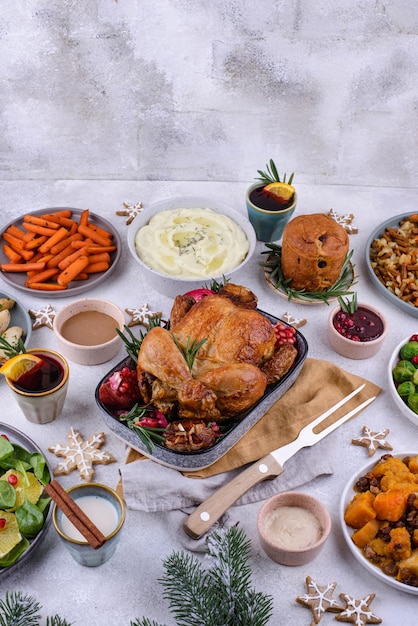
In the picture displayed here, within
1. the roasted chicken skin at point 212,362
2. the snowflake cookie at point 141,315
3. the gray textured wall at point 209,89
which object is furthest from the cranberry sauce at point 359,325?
the gray textured wall at point 209,89

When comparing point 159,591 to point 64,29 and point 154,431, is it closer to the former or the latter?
point 154,431

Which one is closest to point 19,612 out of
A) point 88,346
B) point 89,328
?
point 88,346

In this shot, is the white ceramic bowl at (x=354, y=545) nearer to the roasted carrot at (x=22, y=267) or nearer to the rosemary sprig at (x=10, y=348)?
the rosemary sprig at (x=10, y=348)

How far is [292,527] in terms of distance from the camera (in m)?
2.26

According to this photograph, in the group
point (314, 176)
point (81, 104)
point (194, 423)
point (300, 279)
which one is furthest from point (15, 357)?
point (314, 176)

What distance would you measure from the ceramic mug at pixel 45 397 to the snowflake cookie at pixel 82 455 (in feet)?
0.40

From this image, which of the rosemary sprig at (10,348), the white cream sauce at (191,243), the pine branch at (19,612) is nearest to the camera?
the pine branch at (19,612)

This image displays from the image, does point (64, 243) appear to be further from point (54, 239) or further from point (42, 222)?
point (42, 222)

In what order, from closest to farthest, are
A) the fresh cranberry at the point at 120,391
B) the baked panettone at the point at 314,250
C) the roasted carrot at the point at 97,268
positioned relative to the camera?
1. the fresh cranberry at the point at 120,391
2. the baked panettone at the point at 314,250
3. the roasted carrot at the point at 97,268

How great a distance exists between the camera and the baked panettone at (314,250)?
9.96 ft

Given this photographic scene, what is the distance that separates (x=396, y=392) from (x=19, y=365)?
4.73 ft

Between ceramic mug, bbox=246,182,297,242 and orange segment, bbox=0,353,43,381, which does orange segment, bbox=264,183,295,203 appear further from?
orange segment, bbox=0,353,43,381

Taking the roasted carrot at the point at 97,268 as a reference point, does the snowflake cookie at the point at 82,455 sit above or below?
below

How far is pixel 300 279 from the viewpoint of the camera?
318cm
